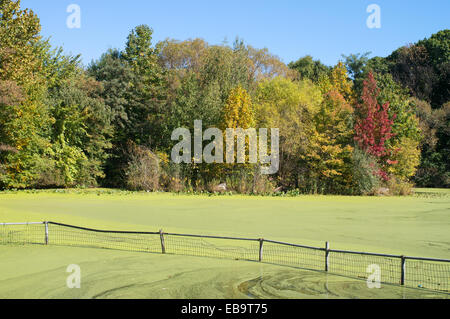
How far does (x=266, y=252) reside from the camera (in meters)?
9.38

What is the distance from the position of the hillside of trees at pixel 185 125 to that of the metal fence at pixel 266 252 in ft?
49.2

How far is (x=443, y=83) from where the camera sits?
42.4 metres

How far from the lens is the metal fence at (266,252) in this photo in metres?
7.39

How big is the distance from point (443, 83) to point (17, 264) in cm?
4214

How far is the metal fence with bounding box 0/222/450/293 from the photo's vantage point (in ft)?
24.2

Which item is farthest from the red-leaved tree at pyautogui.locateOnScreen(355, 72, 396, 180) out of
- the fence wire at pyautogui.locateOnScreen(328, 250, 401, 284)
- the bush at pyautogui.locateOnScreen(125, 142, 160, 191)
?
the fence wire at pyautogui.locateOnScreen(328, 250, 401, 284)

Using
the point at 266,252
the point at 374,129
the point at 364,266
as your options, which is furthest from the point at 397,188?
the point at 364,266

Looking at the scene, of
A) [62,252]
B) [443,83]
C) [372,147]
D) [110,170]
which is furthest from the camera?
[443,83]

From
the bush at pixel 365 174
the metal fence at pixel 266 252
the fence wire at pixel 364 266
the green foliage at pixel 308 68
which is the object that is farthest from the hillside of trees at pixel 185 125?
the fence wire at pixel 364 266

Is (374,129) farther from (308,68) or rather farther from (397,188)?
(308,68)

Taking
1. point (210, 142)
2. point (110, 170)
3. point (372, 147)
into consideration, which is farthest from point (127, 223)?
point (110, 170)

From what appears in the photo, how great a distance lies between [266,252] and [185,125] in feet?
68.8
